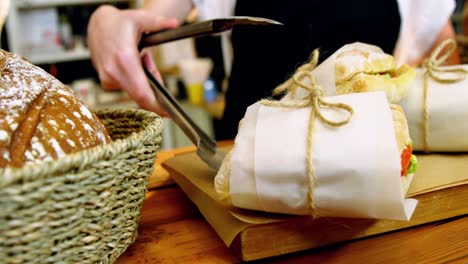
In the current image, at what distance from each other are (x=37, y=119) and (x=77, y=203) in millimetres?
126

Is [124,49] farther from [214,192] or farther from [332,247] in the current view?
[332,247]

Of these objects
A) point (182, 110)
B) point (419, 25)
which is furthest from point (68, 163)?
point (419, 25)

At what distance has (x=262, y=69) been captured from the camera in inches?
47.2

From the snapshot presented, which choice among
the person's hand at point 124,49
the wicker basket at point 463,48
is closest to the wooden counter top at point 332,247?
the person's hand at point 124,49

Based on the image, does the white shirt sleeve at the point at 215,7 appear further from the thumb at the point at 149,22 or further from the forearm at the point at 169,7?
the thumb at the point at 149,22

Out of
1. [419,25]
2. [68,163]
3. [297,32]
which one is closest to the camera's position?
[68,163]

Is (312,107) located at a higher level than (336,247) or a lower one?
higher

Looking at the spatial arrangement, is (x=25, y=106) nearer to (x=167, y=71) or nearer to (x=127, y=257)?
(x=127, y=257)

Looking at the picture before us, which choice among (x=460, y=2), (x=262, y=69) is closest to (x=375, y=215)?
(x=262, y=69)

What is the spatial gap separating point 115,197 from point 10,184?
12 centimetres

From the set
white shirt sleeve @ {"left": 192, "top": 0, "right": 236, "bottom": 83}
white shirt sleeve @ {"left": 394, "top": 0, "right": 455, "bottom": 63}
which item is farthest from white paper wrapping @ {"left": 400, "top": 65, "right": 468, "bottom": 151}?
white shirt sleeve @ {"left": 192, "top": 0, "right": 236, "bottom": 83}

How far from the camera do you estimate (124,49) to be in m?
0.88

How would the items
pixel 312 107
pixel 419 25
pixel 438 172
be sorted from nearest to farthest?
pixel 312 107 → pixel 438 172 → pixel 419 25

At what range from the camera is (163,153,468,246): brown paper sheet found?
0.56 metres
